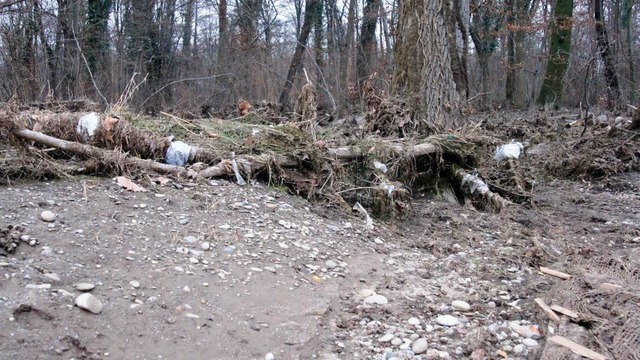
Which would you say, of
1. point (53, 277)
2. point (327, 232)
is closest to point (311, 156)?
point (327, 232)

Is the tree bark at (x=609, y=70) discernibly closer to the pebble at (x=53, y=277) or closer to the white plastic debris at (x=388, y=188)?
the white plastic debris at (x=388, y=188)

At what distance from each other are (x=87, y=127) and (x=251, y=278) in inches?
77.8

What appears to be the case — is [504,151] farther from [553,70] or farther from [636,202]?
[553,70]

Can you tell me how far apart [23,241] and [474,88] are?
16409 millimetres

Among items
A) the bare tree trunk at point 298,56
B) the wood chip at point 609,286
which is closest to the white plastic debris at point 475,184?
the wood chip at point 609,286

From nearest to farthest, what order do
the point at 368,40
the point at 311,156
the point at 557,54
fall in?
1. the point at 311,156
2. the point at 557,54
3. the point at 368,40

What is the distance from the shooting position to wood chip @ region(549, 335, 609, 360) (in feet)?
6.88

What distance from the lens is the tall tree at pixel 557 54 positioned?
12.6m

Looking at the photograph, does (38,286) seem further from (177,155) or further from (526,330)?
(526,330)

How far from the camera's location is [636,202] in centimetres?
512

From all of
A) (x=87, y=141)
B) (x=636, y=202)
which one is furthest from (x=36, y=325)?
(x=636, y=202)

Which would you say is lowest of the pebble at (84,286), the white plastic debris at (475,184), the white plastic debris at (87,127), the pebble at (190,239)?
the pebble at (84,286)

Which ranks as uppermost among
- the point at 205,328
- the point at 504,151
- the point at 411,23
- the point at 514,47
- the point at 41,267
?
the point at 514,47

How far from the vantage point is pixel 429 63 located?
5.85 meters
